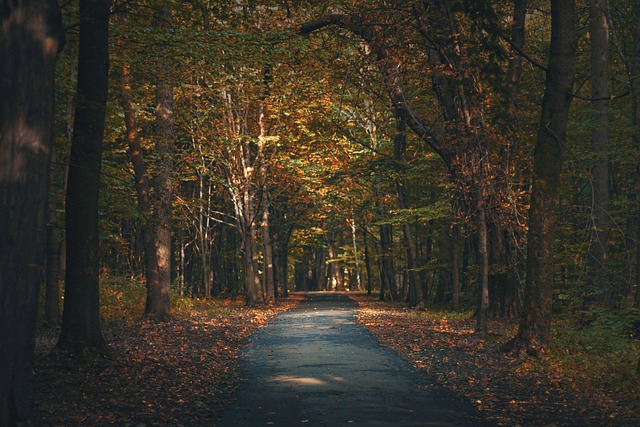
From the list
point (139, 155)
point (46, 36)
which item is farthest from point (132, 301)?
point (46, 36)

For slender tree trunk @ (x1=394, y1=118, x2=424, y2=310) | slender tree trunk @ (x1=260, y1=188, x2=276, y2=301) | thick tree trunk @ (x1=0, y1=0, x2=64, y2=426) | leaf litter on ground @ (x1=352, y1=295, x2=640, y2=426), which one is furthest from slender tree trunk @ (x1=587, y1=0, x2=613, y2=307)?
slender tree trunk @ (x1=260, y1=188, x2=276, y2=301)

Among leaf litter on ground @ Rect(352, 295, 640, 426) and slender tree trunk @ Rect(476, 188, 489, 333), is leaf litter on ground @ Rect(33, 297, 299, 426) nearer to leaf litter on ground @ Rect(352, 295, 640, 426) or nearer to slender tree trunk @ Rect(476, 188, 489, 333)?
leaf litter on ground @ Rect(352, 295, 640, 426)

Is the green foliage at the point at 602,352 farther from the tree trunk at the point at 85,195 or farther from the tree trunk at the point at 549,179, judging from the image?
the tree trunk at the point at 85,195

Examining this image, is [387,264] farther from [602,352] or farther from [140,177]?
[602,352]

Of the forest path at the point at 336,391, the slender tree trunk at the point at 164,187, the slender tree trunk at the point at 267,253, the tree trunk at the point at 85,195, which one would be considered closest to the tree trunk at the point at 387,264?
the slender tree trunk at the point at 267,253

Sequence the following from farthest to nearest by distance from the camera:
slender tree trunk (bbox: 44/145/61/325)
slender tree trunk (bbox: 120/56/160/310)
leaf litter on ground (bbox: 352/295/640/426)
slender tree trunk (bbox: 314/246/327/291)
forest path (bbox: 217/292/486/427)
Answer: slender tree trunk (bbox: 314/246/327/291) < slender tree trunk (bbox: 120/56/160/310) < slender tree trunk (bbox: 44/145/61/325) < leaf litter on ground (bbox: 352/295/640/426) < forest path (bbox: 217/292/486/427)

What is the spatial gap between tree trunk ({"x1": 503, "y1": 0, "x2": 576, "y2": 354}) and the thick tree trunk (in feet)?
31.9

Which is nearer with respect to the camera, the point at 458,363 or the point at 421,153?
the point at 458,363

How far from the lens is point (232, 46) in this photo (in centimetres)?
1479

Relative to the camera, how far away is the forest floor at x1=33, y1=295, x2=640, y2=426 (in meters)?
8.62

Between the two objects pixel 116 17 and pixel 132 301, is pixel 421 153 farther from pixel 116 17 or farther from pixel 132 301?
pixel 116 17

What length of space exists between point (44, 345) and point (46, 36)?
8.93m

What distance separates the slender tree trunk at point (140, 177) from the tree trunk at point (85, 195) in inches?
253

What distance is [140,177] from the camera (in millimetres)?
21141
